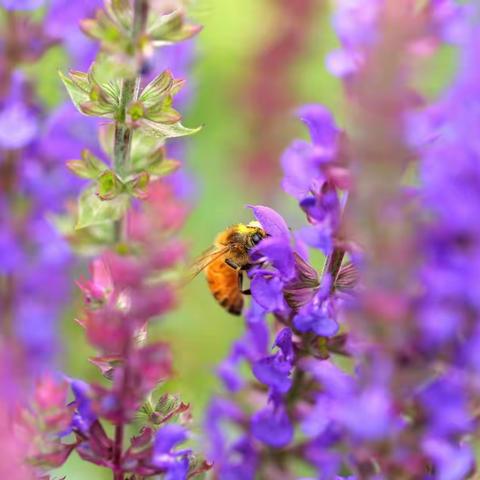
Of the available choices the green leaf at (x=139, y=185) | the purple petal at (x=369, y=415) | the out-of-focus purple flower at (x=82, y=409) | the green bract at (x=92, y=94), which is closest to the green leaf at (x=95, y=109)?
the green bract at (x=92, y=94)

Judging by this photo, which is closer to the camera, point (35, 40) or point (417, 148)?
point (417, 148)

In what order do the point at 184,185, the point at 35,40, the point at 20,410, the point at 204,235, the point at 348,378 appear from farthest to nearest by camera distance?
the point at 204,235 < the point at 184,185 < the point at 35,40 < the point at 20,410 < the point at 348,378

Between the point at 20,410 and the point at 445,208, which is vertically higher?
the point at 445,208

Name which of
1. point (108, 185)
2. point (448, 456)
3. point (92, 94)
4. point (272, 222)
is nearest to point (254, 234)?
point (272, 222)

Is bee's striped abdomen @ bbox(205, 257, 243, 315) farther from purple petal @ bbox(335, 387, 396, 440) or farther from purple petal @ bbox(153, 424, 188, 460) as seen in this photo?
purple petal @ bbox(335, 387, 396, 440)

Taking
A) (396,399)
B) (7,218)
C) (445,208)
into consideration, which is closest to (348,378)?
(396,399)

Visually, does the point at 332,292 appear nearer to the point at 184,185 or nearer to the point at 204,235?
the point at 184,185

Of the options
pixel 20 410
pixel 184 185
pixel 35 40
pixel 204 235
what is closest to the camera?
pixel 20 410

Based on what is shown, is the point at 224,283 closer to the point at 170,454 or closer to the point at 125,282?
the point at 170,454

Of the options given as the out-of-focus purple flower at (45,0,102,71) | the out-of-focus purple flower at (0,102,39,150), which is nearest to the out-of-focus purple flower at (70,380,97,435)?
the out-of-focus purple flower at (0,102,39,150)
